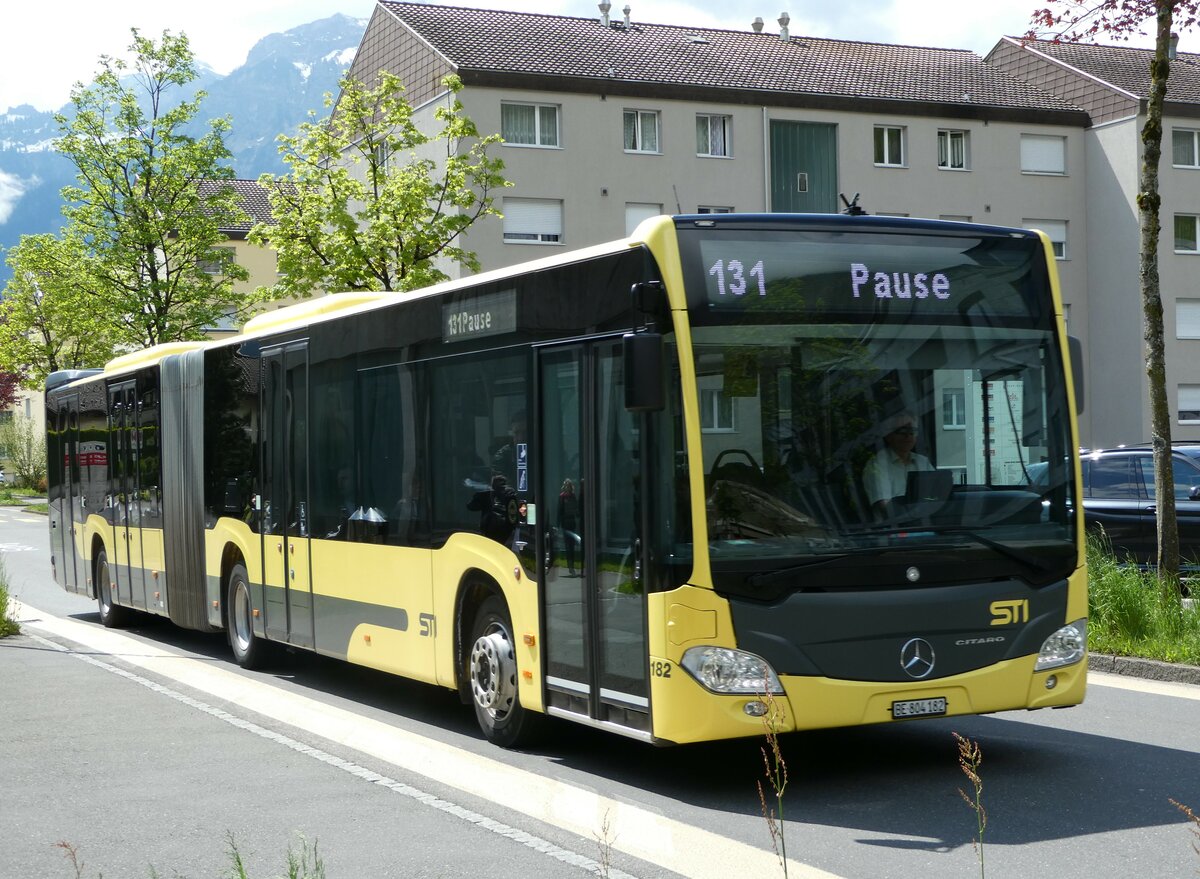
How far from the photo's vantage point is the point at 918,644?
7676 mm

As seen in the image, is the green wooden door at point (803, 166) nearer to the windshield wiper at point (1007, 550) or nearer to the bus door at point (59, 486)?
the bus door at point (59, 486)

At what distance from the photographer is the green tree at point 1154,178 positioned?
40.3 ft

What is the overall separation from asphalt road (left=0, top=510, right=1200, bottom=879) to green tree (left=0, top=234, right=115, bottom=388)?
37.3 metres

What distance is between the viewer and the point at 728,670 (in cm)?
737

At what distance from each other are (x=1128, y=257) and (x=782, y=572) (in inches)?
1866

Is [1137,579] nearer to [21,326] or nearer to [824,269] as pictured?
[824,269]

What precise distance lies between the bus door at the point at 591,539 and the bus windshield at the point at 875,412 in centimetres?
55

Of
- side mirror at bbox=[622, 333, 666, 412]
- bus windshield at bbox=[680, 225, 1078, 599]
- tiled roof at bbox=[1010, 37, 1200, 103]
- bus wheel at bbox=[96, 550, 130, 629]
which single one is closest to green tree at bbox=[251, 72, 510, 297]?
bus wheel at bbox=[96, 550, 130, 629]

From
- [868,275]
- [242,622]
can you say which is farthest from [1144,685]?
[242,622]

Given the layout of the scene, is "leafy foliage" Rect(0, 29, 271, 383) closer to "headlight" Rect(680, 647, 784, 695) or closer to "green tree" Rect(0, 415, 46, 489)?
"green tree" Rect(0, 415, 46, 489)

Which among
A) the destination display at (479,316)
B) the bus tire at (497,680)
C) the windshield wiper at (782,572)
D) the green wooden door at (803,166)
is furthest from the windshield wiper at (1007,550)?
the green wooden door at (803,166)

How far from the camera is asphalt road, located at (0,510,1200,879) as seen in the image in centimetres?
639

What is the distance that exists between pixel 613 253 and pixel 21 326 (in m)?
59.5

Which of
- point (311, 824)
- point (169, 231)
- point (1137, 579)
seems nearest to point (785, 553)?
point (311, 824)
